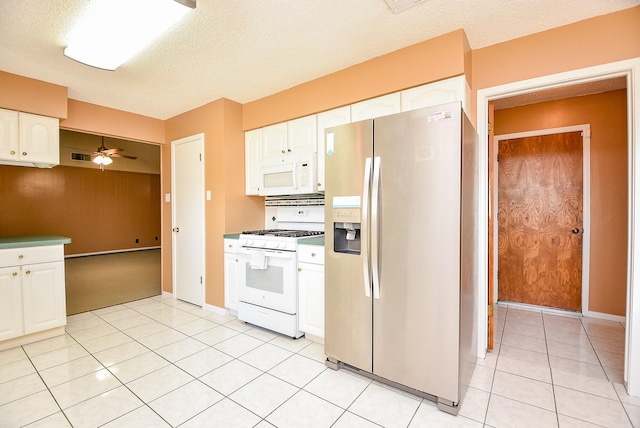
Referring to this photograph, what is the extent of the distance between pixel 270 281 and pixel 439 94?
7.26 feet

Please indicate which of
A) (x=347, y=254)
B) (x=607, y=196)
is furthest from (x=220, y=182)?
(x=607, y=196)

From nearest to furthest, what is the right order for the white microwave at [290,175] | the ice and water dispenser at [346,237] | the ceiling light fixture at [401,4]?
the ceiling light fixture at [401,4] → the ice and water dispenser at [346,237] → the white microwave at [290,175]

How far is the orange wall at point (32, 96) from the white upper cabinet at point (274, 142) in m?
2.08

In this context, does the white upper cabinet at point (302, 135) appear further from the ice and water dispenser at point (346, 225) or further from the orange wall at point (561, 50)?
the orange wall at point (561, 50)

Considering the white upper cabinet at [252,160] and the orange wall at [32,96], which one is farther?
the white upper cabinet at [252,160]

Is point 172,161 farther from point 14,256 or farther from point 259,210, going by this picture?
point 14,256

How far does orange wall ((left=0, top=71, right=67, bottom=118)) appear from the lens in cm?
269

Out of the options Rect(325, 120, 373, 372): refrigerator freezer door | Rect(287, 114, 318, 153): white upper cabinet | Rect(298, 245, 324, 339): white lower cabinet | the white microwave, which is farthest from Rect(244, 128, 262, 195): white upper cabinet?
Rect(325, 120, 373, 372): refrigerator freezer door

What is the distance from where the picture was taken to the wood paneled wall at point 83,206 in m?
6.29

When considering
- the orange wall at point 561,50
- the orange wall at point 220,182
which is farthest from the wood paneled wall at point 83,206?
the orange wall at point 561,50

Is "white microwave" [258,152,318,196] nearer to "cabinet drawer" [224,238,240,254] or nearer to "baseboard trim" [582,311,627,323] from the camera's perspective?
"cabinet drawer" [224,238,240,254]

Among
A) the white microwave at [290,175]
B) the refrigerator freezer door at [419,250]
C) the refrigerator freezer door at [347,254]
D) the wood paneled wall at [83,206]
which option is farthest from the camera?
the wood paneled wall at [83,206]

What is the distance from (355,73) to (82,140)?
7111 millimetres

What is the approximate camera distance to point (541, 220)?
3543mm
